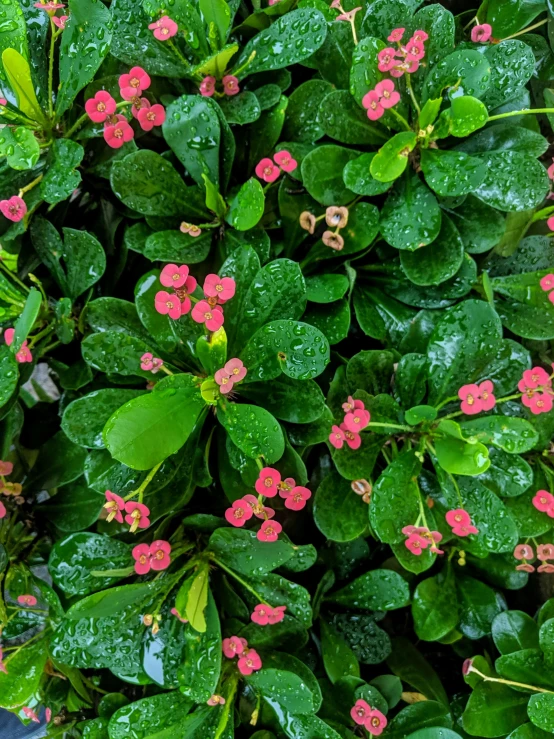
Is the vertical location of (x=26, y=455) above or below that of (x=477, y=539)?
above

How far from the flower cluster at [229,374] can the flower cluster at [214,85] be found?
41cm

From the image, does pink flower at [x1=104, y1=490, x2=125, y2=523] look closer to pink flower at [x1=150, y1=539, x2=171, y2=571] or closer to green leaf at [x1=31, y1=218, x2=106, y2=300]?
pink flower at [x1=150, y1=539, x2=171, y2=571]

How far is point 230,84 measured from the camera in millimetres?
800

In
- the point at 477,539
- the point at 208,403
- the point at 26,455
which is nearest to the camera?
the point at 208,403

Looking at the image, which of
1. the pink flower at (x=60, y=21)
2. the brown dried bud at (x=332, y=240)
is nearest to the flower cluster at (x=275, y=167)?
the brown dried bud at (x=332, y=240)

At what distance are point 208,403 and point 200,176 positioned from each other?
0.34 meters

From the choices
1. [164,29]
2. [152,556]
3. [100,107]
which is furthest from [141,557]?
[164,29]

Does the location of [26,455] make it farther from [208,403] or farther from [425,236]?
[425,236]

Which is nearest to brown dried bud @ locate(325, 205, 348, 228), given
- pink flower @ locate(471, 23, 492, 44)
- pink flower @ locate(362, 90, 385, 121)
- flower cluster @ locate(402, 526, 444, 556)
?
pink flower @ locate(362, 90, 385, 121)

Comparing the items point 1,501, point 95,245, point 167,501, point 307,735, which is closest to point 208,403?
point 167,501

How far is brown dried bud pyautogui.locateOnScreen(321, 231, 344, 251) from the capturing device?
0.78 m

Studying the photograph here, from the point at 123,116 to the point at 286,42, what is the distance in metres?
0.25

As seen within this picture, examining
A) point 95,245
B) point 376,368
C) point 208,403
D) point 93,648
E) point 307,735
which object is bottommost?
point 307,735

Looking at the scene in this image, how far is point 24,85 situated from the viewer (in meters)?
0.73
